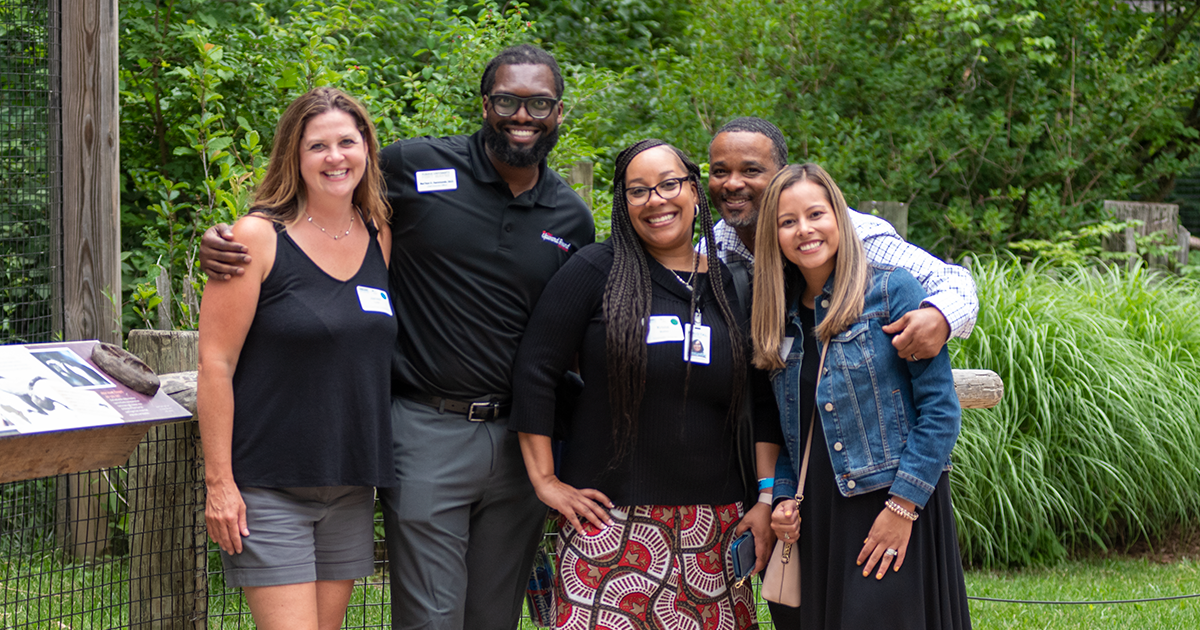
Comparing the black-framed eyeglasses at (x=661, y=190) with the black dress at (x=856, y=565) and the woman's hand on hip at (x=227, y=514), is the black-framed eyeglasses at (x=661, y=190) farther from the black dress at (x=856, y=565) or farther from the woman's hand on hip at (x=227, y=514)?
the woman's hand on hip at (x=227, y=514)

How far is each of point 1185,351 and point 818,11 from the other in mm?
4033

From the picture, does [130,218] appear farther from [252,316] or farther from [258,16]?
[252,316]

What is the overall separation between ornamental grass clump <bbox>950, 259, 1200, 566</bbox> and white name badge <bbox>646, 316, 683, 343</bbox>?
11.1 feet

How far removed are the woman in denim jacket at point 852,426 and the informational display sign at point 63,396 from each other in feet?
5.69

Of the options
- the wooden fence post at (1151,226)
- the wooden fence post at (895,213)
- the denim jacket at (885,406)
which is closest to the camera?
the denim jacket at (885,406)

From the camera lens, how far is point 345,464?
2.75 metres

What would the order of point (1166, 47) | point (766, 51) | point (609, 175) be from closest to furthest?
point (609, 175) < point (766, 51) < point (1166, 47)

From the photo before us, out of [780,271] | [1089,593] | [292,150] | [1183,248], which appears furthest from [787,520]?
[1183,248]

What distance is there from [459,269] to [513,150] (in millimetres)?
421

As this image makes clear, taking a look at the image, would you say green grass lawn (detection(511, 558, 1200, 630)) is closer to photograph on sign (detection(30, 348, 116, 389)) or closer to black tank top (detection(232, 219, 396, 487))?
black tank top (detection(232, 219, 396, 487))

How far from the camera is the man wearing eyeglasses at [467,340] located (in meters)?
3.03

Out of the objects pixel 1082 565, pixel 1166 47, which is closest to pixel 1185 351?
pixel 1082 565

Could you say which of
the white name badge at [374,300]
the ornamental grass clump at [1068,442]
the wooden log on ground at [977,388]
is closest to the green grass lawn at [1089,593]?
the ornamental grass clump at [1068,442]

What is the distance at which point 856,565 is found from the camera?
8.82 ft
